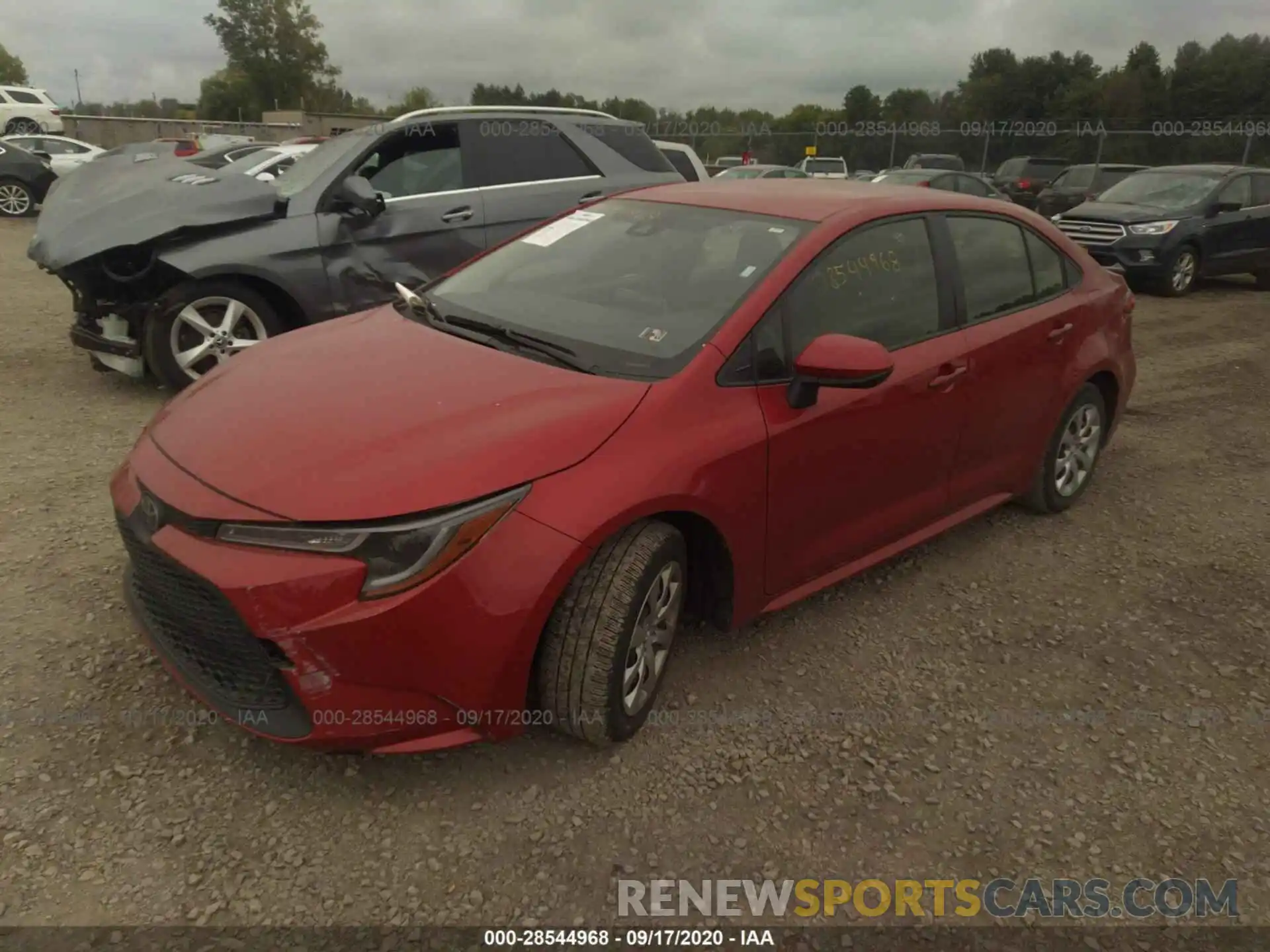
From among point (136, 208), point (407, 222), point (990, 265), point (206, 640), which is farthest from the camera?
point (407, 222)

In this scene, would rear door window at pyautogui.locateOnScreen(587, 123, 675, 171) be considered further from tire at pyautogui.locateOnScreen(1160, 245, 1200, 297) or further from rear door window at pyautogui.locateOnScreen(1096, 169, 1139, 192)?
rear door window at pyautogui.locateOnScreen(1096, 169, 1139, 192)

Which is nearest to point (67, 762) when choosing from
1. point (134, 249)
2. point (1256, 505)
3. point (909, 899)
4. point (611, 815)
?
point (611, 815)

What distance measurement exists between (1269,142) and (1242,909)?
24590 millimetres

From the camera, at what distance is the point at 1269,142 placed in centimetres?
2117

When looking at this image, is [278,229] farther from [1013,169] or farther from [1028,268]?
[1013,169]

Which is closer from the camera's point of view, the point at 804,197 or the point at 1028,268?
the point at 804,197

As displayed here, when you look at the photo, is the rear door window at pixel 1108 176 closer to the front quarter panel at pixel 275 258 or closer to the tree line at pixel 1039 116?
the tree line at pixel 1039 116

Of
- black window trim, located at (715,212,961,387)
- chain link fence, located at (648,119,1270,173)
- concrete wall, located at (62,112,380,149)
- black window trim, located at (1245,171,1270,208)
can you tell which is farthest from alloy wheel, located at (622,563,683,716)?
concrete wall, located at (62,112,380,149)

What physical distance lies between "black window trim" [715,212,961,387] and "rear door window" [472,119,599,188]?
141 inches

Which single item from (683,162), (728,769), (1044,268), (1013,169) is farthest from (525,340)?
(1013,169)

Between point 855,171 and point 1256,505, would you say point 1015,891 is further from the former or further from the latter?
point 855,171

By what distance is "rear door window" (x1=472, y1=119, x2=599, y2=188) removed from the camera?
6297mm

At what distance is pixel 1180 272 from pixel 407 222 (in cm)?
1021

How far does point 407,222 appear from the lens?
584cm
